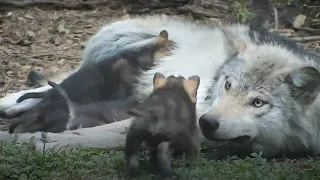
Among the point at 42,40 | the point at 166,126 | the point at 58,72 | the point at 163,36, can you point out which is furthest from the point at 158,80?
the point at 42,40

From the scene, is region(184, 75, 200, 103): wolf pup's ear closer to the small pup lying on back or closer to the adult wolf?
the small pup lying on back

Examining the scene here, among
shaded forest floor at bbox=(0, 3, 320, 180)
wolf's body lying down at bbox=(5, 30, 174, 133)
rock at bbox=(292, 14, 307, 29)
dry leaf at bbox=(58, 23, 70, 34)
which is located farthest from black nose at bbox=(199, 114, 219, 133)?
dry leaf at bbox=(58, 23, 70, 34)

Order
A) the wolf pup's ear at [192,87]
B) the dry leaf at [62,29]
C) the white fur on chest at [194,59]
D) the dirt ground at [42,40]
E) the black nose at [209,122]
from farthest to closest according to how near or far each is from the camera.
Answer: the dry leaf at [62,29], the dirt ground at [42,40], the white fur on chest at [194,59], the black nose at [209,122], the wolf pup's ear at [192,87]

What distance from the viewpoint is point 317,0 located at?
275 inches

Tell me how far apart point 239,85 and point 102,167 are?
42.9 inches

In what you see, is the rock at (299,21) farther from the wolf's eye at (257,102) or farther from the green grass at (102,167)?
the green grass at (102,167)

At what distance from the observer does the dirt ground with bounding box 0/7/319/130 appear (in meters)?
6.06

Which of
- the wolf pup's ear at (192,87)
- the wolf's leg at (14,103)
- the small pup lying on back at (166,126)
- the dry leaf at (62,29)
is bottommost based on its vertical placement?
the wolf's leg at (14,103)

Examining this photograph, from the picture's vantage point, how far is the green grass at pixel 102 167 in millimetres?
3600

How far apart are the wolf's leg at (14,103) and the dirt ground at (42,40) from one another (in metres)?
0.09

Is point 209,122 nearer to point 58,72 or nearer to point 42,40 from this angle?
point 58,72

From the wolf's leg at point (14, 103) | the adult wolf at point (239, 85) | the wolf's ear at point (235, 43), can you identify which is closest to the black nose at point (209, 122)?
the adult wolf at point (239, 85)

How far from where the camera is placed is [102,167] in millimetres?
3770

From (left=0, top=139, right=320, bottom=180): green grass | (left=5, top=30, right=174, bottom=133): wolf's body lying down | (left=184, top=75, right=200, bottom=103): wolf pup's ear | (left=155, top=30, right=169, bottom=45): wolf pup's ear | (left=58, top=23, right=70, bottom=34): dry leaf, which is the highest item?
(left=184, top=75, right=200, bottom=103): wolf pup's ear
